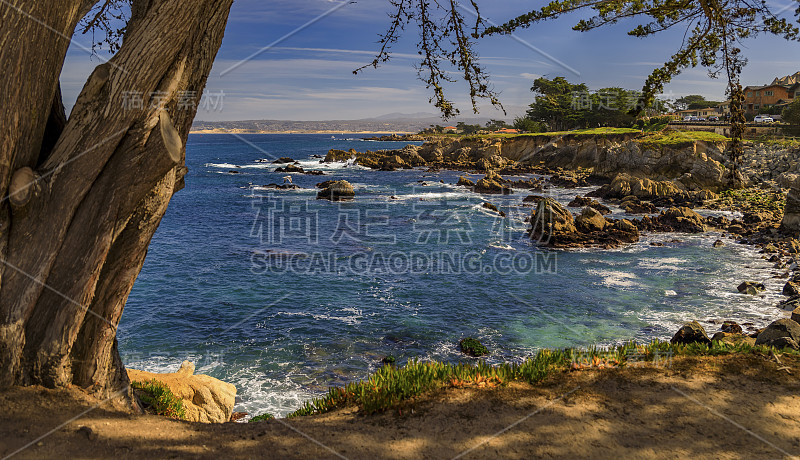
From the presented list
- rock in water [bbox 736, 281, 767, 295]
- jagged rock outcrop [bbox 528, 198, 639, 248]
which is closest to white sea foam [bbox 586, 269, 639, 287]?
rock in water [bbox 736, 281, 767, 295]

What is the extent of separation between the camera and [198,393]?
10859 mm

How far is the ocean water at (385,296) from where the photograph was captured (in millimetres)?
16344

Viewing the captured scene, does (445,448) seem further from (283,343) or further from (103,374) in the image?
(283,343)

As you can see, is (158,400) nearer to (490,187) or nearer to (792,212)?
(792,212)

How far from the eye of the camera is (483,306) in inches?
821

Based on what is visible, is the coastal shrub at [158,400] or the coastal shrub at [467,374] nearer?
the coastal shrub at [467,374]

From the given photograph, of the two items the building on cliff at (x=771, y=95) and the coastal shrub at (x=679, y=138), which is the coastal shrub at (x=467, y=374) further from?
the building on cliff at (x=771, y=95)

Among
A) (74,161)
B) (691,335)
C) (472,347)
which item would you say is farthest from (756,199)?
(74,161)

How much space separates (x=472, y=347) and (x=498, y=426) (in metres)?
9.94

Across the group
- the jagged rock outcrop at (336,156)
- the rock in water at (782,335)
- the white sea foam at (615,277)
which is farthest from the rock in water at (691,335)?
the jagged rock outcrop at (336,156)

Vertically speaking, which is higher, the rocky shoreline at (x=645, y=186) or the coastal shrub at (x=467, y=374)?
the rocky shoreline at (x=645, y=186)

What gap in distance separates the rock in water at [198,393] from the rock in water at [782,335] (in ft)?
41.2

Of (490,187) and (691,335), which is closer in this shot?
(691,335)

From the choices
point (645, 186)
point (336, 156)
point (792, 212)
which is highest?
point (336, 156)
